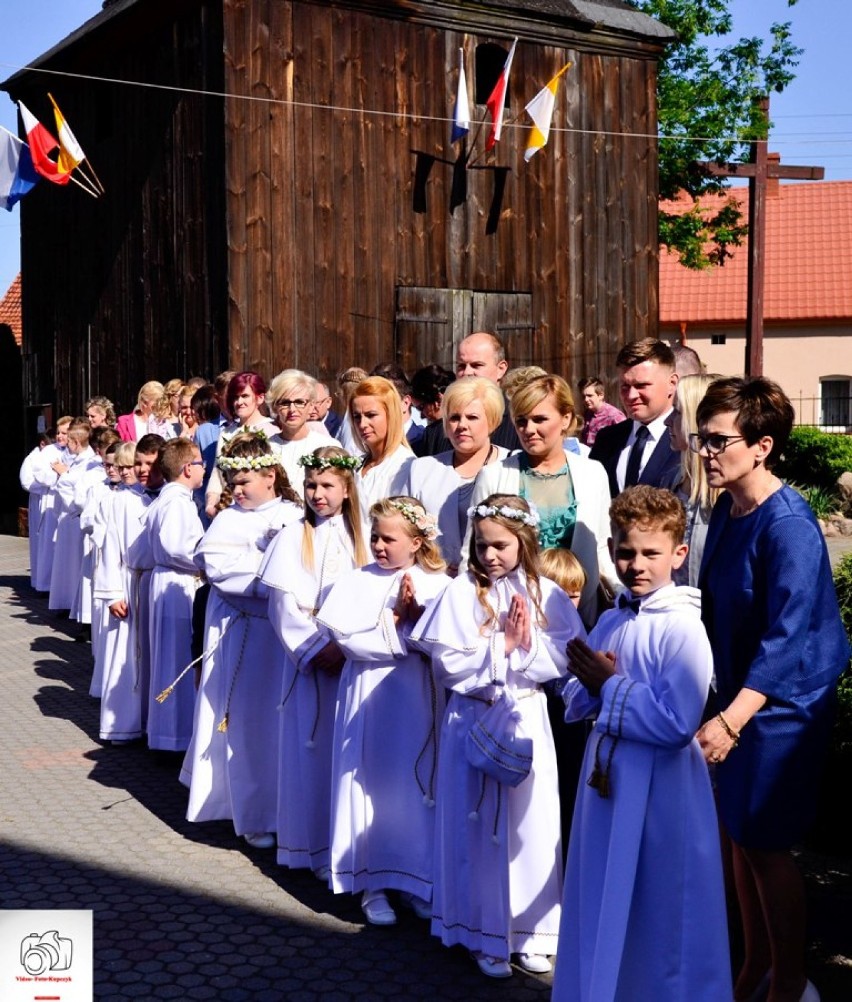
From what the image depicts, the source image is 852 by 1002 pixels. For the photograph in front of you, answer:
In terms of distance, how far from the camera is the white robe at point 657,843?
4.07m

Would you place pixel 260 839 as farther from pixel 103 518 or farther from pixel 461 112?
pixel 461 112

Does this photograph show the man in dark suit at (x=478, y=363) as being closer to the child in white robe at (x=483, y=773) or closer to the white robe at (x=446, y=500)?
the white robe at (x=446, y=500)

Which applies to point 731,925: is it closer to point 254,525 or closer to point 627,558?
point 627,558

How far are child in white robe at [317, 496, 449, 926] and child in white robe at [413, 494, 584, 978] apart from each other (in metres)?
0.40

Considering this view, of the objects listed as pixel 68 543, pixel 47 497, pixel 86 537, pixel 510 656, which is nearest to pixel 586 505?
pixel 510 656

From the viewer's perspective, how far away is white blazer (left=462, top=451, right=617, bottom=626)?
5789 millimetres

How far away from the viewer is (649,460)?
5977 mm

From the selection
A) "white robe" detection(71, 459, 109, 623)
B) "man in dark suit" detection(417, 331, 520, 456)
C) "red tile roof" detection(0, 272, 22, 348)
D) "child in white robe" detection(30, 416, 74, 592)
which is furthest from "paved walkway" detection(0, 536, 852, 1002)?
"red tile roof" detection(0, 272, 22, 348)

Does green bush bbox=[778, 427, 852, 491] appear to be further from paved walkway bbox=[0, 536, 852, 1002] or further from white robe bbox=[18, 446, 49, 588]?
paved walkway bbox=[0, 536, 852, 1002]

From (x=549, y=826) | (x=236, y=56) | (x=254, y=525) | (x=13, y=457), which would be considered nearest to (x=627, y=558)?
(x=549, y=826)

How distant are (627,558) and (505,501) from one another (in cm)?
96

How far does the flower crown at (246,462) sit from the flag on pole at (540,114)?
890cm

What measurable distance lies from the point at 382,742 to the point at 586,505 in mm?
1312

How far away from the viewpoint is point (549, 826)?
17.4ft
